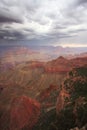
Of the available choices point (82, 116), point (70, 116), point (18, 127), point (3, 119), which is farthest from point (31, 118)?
point (82, 116)

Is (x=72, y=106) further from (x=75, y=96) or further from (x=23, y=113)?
(x=23, y=113)

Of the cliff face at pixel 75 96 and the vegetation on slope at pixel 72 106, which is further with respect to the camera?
the vegetation on slope at pixel 72 106

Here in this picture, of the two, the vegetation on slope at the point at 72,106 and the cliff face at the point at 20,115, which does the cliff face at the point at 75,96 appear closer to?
the vegetation on slope at the point at 72,106

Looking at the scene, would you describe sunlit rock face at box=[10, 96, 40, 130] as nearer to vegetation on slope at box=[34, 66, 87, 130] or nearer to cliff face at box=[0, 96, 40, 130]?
cliff face at box=[0, 96, 40, 130]

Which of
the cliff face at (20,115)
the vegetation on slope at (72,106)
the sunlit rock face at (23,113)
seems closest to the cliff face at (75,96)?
the vegetation on slope at (72,106)

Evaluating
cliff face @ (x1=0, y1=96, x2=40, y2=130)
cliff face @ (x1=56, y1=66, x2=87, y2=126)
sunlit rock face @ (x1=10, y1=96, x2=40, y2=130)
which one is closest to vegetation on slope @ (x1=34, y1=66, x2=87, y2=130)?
cliff face @ (x1=56, y1=66, x2=87, y2=126)

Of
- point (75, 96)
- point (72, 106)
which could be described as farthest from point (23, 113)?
point (72, 106)

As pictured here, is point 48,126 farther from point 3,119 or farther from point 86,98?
point 3,119
